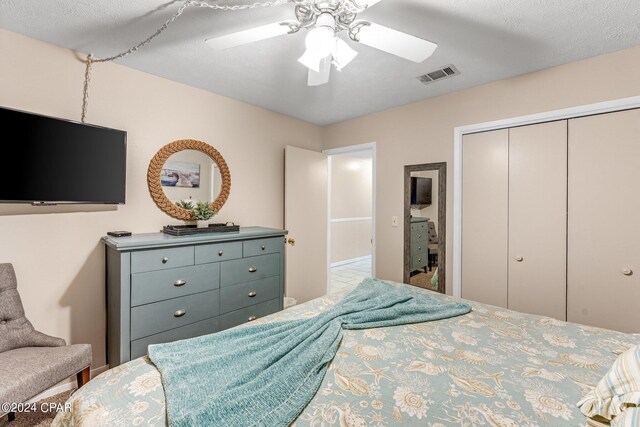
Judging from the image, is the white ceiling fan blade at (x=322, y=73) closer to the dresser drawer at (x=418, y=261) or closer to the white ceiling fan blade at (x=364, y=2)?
the white ceiling fan blade at (x=364, y=2)

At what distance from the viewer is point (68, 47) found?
2.06 m

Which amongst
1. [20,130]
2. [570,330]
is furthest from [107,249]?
[570,330]

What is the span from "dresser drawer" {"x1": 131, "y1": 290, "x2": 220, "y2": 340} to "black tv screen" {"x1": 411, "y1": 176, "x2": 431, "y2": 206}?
213cm

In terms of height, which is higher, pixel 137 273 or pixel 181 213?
pixel 181 213

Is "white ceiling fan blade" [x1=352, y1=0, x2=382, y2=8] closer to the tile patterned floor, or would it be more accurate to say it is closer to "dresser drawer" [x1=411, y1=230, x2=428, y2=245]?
"dresser drawer" [x1=411, y1=230, x2=428, y2=245]

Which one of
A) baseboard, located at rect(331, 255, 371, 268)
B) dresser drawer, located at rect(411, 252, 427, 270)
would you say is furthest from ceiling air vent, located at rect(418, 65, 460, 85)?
baseboard, located at rect(331, 255, 371, 268)

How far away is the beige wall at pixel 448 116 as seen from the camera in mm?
2083

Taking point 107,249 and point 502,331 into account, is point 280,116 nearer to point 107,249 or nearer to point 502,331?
point 107,249

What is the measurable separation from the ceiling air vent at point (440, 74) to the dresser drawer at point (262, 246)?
6.25 ft

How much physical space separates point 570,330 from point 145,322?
2510 millimetres

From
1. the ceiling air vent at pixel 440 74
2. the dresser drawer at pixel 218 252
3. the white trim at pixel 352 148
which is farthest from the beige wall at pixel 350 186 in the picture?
the dresser drawer at pixel 218 252

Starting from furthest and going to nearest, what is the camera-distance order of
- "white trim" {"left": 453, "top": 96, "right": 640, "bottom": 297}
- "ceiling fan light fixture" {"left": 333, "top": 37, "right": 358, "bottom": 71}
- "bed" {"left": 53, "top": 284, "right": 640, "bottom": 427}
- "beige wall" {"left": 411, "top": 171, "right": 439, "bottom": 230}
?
"beige wall" {"left": 411, "top": 171, "right": 439, "bottom": 230}
"white trim" {"left": 453, "top": 96, "right": 640, "bottom": 297}
"ceiling fan light fixture" {"left": 333, "top": 37, "right": 358, "bottom": 71}
"bed" {"left": 53, "top": 284, "right": 640, "bottom": 427}

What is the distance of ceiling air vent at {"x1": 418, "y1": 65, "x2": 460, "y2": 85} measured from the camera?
7.66ft

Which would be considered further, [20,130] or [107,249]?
[107,249]
